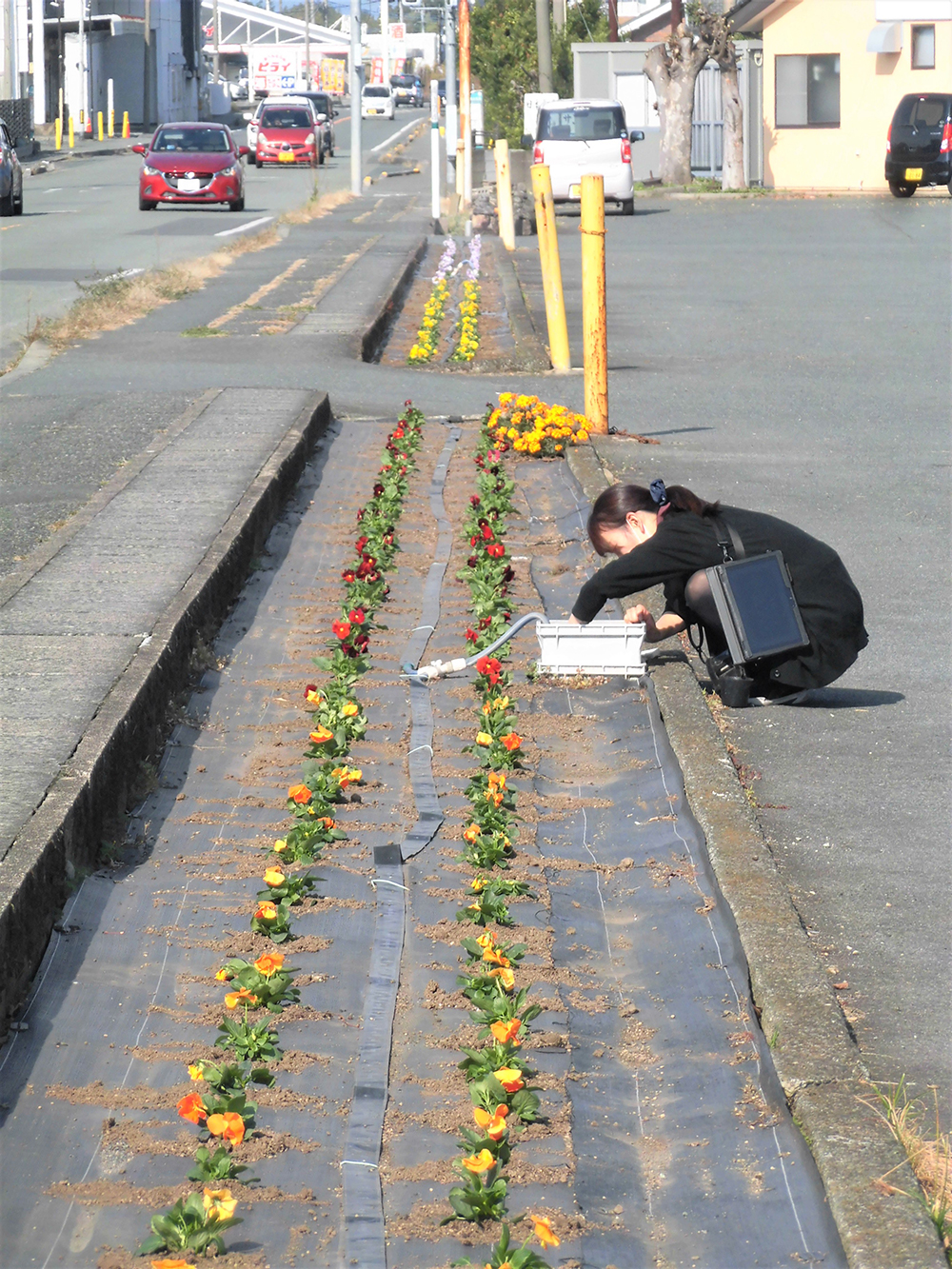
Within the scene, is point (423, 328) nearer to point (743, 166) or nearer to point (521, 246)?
point (521, 246)

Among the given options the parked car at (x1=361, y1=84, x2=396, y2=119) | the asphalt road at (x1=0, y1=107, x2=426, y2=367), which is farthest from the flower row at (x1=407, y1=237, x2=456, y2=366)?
the parked car at (x1=361, y1=84, x2=396, y2=119)

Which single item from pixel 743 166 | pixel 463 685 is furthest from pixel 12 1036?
pixel 743 166

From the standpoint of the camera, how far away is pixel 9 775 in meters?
4.45

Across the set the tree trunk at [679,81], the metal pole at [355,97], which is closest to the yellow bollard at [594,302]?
the metal pole at [355,97]

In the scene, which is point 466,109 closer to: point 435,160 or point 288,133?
point 435,160

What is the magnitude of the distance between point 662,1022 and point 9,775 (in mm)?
1801

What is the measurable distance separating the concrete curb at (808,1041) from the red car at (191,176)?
2797 centimetres

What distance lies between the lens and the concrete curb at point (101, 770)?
3.81m

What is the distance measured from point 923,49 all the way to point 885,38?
1370mm

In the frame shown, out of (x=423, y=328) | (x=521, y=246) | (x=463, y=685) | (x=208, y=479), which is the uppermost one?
(x=521, y=246)

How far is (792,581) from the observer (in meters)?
5.67

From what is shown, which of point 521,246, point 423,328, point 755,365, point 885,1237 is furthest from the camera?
point 521,246

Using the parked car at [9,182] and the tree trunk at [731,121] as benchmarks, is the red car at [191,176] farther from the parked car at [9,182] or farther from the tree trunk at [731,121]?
the tree trunk at [731,121]

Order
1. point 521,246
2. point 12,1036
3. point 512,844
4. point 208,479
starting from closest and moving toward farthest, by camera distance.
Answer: point 12,1036, point 512,844, point 208,479, point 521,246
